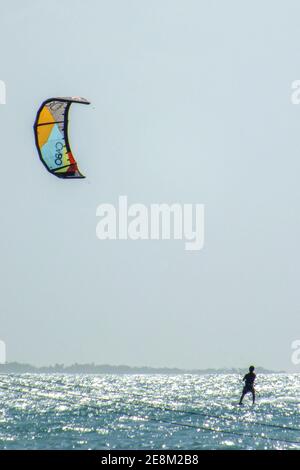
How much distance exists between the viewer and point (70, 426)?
151 feet

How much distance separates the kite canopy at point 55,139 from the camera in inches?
1061

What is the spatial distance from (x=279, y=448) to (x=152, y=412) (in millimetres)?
27448

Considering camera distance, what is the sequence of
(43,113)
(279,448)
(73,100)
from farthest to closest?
(279,448) → (43,113) → (73,100)

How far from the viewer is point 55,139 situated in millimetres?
27641

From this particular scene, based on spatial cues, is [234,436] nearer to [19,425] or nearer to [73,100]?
[19,425]

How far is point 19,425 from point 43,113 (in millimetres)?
25436

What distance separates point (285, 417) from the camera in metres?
56.0

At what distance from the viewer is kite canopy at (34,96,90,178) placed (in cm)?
2695
